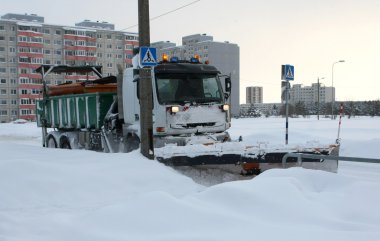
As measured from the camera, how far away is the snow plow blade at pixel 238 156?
812 centimetres

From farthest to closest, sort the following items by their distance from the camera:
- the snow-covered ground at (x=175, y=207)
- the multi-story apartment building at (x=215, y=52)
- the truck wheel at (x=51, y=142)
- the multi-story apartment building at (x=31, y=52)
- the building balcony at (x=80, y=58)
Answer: the multi-story apartment building at (x=215, y=52), the building balcony at (x=80, y=58), the multi-story apartment building at (x=31, y=52), the truck wheel at (x=51, y=142), the snow-covered ground at (x=175, y=207)

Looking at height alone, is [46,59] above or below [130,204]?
above

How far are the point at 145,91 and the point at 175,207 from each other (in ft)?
14.6

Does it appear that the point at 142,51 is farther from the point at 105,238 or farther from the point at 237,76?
the point at 237,76

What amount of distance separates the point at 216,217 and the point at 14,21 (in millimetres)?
86370

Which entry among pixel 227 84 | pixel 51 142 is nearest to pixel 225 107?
pixel 227 84

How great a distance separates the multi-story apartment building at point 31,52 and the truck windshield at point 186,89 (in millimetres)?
65179

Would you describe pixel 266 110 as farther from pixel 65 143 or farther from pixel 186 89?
pixel 186 89

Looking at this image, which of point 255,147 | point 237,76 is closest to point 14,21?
point 237,76

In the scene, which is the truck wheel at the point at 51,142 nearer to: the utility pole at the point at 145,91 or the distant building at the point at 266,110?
the utility pole at the point at 145,91

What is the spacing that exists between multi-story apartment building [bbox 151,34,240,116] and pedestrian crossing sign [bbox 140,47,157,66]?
95965mm

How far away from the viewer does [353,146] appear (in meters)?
14.7

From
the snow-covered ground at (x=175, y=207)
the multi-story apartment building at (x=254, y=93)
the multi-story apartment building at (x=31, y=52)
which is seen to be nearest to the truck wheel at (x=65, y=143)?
the snow-covered ground at (x=175, y=207)

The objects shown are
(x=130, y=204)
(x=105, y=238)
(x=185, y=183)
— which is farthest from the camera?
(x=185, y=183)
